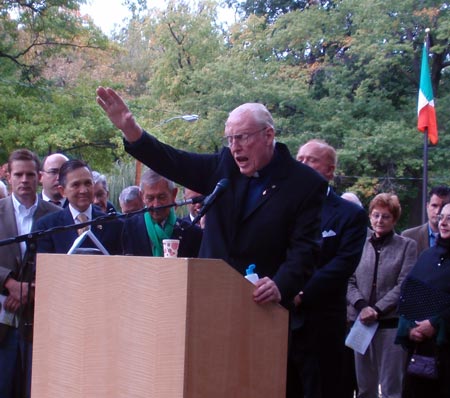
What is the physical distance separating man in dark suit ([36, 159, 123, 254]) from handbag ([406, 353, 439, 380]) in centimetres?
252

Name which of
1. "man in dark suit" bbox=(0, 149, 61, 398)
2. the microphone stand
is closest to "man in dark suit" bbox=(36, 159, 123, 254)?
"man in dark suit" bbox=(0, 149, 61, 398)

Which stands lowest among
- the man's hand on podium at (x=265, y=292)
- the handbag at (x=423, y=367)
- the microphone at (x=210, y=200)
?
the handbag at (x=423, y=367)

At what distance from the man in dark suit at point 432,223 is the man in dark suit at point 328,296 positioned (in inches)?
94.5

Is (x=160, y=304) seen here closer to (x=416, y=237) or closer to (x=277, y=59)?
(x=416, y=237)

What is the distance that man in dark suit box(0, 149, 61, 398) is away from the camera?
18.3 ft

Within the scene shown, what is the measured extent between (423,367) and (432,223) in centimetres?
232

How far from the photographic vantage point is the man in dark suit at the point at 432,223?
320 inches

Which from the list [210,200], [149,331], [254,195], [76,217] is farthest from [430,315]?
[149,331]

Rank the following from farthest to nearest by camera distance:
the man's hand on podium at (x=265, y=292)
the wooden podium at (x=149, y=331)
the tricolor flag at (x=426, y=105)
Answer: the tricolor flag at (x=426, y=105)
the man's hand on podium at (x=265, y=292)
the wooden podium at (x=149, y=331)

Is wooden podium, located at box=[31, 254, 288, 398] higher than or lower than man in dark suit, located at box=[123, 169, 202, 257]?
lower

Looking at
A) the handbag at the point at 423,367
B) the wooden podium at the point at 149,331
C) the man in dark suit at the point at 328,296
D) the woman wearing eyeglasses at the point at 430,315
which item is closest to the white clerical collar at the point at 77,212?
the man in dark suit at the point at 328,296

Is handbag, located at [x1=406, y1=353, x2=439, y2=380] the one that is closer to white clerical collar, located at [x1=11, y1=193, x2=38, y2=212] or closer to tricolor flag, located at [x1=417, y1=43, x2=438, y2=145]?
white clerical collar, located at [x1=11, y1=193, x2=38, y2=212]

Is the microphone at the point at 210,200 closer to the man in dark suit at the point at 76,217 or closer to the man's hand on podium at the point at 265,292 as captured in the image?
the man's hand on podium at the point at 265,292

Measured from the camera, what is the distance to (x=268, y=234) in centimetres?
446
